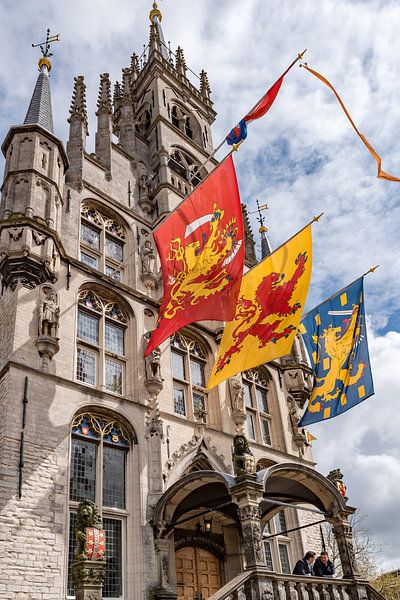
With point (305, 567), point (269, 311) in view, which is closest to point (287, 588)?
point (305, 567)

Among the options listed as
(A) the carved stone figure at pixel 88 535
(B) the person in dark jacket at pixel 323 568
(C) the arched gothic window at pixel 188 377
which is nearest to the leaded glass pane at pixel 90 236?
(C) the arched gothic window at pixel 188 377

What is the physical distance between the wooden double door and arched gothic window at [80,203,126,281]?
9101mm

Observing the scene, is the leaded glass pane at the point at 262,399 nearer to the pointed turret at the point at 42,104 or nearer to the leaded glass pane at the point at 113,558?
the leaded glass pane at the point at 113,558

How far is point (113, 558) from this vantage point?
13.4m

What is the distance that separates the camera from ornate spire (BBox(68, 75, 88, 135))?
2097 cm

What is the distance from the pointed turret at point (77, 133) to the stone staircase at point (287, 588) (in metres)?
13.6

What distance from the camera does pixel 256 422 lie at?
2072 cm

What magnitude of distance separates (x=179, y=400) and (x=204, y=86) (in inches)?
958

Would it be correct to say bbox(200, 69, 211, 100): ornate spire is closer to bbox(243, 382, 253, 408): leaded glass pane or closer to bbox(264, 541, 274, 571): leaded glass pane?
bbox(243, 382, 253, 408): leaded glass pane

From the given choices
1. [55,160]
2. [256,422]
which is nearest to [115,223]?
[55,160]

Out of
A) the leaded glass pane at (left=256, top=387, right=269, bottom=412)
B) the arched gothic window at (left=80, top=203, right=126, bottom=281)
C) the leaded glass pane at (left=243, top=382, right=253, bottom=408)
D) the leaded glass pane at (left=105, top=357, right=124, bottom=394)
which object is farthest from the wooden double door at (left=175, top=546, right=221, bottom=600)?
the arched gothic window at (left=80, top=203, right=126, bottom=281)

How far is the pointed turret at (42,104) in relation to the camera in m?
18.0

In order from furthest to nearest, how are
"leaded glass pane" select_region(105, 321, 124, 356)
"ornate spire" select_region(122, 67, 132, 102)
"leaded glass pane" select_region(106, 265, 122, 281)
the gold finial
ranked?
the gold finial → "ornate spire" select_region(122, 67, 132, 102) → "leaded glass pane" select_region(106, 265, 122, 281) → "leaded glass pane" select_region(105, 321, 124, 356)

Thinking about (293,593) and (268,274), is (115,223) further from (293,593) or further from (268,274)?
(293,593)
